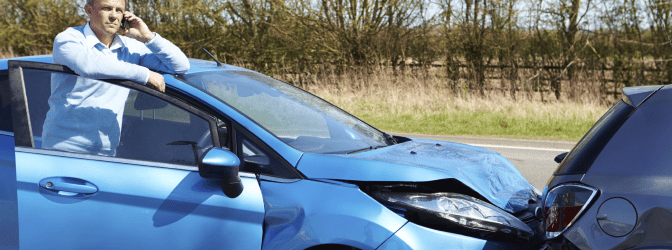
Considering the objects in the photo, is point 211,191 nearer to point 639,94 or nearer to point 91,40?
point 91,40

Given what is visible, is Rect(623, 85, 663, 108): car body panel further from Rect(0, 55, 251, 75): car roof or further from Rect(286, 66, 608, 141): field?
Rect(286, 66, 608, 141): field

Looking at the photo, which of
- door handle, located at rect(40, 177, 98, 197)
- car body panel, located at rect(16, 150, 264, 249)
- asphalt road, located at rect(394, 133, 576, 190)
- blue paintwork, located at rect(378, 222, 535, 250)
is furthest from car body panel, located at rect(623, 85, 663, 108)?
asphalt road, located at rect(394, 133, 576, 190)

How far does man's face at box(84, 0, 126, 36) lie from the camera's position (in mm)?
3000

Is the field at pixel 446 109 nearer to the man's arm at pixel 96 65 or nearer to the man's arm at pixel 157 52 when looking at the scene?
the man's arm at pixel 157 52

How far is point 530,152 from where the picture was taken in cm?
860

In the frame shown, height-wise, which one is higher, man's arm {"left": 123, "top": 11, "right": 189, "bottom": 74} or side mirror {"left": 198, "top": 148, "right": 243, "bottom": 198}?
man's arm {"left": 123, "top": 11, "right": 189, "bottom": 74}

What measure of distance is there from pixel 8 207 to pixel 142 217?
63cm

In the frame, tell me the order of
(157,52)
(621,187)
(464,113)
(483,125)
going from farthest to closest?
(464,113), (483,125), (157,52), (621,187)

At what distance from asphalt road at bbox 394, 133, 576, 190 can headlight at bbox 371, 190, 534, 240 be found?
402cm

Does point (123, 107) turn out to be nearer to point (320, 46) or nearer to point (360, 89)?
point (360, 89)

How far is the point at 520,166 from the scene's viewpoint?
7.35m

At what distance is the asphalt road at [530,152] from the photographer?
6945 mm

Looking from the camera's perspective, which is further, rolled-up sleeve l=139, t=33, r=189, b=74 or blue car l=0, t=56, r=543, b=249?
rolled-up sleeve l=139, t=33, r=189, b=74

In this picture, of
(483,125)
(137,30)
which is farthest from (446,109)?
(137,30)
